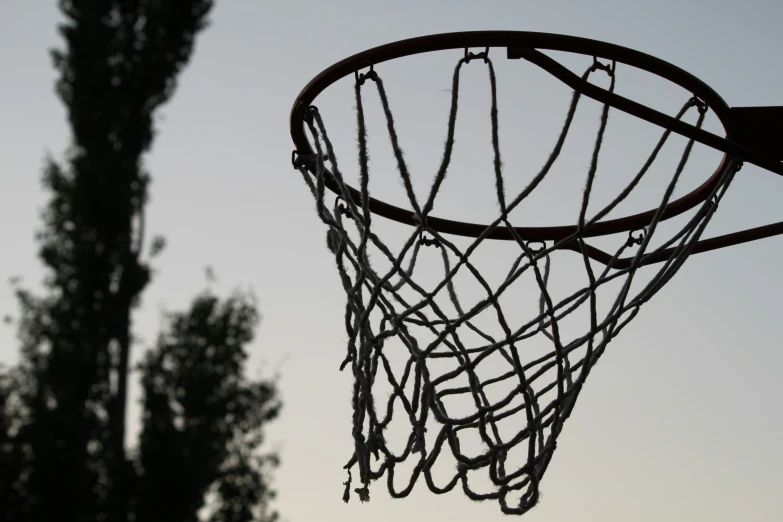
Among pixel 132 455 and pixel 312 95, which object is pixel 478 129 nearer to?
pixel 312 95

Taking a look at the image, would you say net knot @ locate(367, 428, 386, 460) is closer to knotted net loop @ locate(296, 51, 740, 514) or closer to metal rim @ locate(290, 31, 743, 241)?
knotted net loop @ locate(296, 51, 740, 514)

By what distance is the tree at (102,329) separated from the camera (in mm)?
6645

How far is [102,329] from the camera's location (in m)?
6.86

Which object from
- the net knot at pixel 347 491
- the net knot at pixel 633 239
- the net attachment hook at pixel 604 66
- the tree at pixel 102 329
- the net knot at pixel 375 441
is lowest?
the net knot at pixel 347 491

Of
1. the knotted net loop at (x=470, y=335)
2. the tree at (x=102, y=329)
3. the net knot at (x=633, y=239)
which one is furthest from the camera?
the tree at (x=102, y=329)

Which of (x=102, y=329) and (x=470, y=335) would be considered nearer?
(x=470, y=335)

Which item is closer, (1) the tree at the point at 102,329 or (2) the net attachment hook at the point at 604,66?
(2) the net attachment hook at the point at 604,66

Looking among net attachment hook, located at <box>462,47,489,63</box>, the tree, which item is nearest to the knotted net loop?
net attachment hook, located at <box>462,47,489,63</box>

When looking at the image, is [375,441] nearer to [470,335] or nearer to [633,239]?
[470,335]

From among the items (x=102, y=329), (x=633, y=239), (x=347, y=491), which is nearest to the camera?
(x=347, y=491)

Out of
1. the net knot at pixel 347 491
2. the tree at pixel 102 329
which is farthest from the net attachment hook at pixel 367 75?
the tree at pixel 102 329

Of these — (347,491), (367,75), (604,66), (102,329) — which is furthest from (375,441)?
(102,329)

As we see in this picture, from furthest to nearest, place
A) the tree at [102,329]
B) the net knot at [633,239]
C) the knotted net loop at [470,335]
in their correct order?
the tree at [102,329] → the net knot at [633,239] → the knotted net loop at [470,335]

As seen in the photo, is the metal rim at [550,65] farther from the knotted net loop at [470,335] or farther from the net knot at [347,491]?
the net knot at [347,491]
